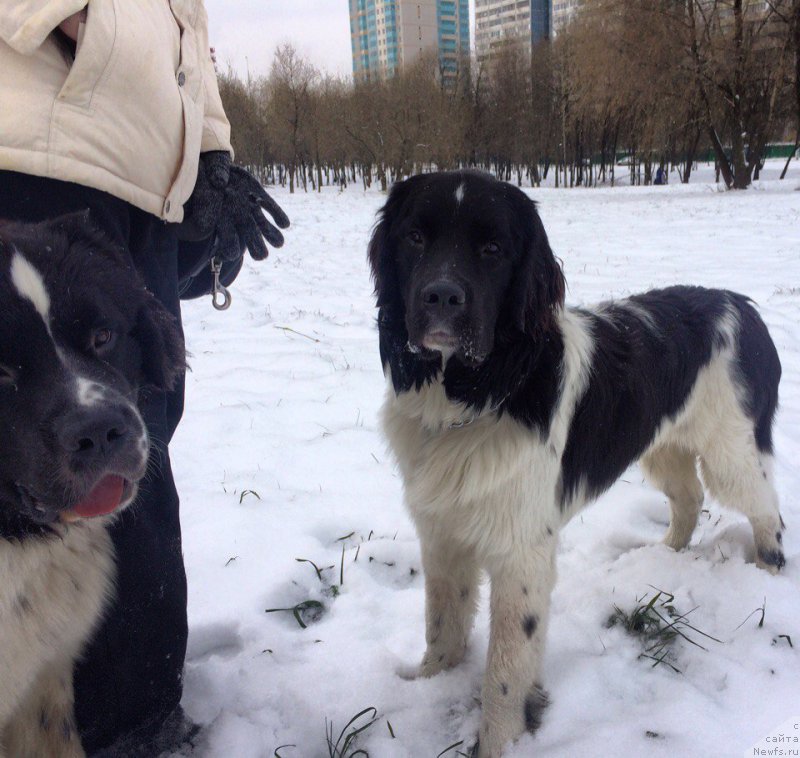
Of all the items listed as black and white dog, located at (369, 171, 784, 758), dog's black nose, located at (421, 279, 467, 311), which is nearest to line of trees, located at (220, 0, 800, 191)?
black and white dog, located at (369, 171, 784, 758)

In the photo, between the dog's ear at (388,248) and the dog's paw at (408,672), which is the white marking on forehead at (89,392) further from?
the dog's paw at (408,672)

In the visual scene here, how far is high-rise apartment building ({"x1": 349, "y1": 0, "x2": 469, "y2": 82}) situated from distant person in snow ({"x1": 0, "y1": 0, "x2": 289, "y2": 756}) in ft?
288

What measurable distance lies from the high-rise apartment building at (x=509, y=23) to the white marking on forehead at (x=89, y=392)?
54.4 meters

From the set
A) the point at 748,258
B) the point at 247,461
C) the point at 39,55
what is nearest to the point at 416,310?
the point at 39,55

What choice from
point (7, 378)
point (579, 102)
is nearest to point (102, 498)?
point (7, 378)

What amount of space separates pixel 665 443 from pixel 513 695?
1.54 m

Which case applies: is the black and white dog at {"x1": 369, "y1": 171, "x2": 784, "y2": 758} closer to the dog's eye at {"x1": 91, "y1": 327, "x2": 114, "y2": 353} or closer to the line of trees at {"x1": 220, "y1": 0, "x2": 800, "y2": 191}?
the dog's eye at {"x1": 91, "y1": 327, "x2": 114, "y2": 353}

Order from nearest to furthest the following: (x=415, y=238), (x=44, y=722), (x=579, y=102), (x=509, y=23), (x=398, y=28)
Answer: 1. (x=44, y=722)
2. (x=415, y=238)
3. (x=579, y=102)
4. (x=509, y=23)
5. (x=398, y=28)

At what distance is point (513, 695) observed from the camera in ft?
6.86

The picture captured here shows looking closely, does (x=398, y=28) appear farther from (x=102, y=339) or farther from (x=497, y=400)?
(x=102, y=339)

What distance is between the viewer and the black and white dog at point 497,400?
6.89 ft

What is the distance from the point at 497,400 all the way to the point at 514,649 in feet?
2.84

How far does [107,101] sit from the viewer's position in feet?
5.18

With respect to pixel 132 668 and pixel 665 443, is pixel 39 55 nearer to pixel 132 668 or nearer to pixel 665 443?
pixel 132 668
